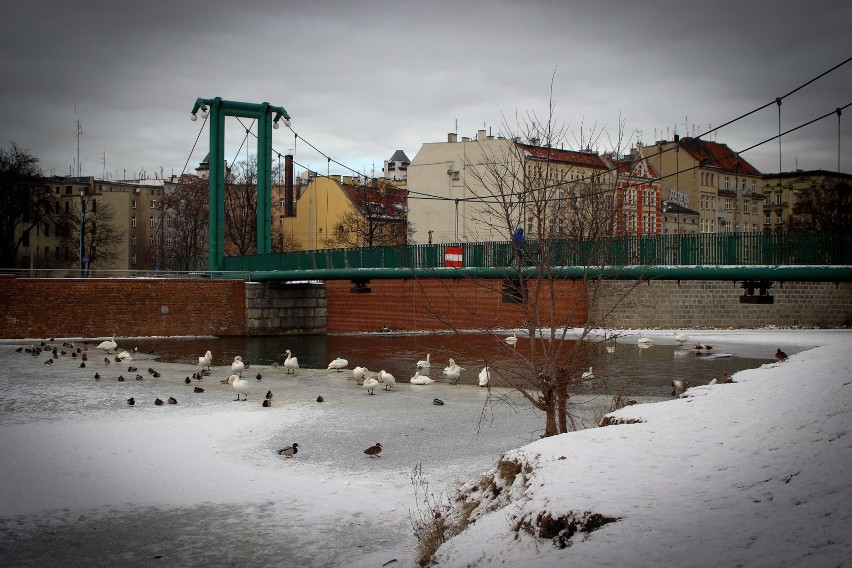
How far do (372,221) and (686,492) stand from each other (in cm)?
4503

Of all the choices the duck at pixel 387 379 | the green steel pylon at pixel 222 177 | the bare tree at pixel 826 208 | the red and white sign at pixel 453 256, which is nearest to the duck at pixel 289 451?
the duck at pixel 387 379

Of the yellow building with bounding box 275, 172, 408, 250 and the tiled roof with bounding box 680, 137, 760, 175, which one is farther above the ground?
the tiled roof with bounding box 680, 137, 760, 175

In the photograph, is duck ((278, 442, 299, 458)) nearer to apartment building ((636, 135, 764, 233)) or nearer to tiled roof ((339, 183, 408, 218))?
tiled roof ((339, 183, 408, 218))

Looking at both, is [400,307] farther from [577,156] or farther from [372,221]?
[577,156]

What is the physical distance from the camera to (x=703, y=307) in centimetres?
3831

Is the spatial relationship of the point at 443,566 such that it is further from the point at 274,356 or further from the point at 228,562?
the point at 274,356

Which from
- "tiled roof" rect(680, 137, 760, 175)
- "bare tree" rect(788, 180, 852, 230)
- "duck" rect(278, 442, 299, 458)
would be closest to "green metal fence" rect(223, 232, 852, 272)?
"duck" rect(278, 442, 299, 458)

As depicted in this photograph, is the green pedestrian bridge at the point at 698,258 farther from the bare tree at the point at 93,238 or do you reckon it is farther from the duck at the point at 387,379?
the bare tree at the point at 93,238

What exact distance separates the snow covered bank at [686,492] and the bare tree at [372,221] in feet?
133

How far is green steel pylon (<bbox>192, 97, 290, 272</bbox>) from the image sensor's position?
4050cm

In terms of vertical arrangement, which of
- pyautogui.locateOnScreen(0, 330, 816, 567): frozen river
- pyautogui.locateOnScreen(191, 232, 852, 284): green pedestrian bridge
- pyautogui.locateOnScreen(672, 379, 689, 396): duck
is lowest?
pyautogui.locateOnScreen(0, 330, 816, 567): frozen river

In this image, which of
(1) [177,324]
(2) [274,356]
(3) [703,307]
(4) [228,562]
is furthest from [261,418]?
(3) [703,307]

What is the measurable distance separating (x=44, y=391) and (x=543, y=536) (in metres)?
14.7

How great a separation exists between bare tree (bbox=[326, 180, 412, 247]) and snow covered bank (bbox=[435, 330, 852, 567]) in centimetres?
4064
